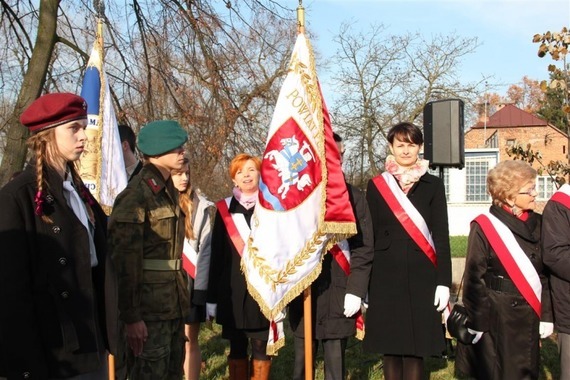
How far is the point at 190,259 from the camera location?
18.1 feet

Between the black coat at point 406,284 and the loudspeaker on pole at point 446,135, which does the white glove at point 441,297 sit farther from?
the loudspeaker on pole at point 446,135

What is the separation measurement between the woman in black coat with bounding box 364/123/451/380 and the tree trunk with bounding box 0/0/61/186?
563 cm

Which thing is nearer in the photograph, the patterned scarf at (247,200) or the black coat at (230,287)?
the black coat at (230,287)

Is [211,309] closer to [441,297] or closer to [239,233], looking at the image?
[239,233]

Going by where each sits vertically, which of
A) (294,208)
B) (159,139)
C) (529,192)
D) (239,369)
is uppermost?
(159,139)

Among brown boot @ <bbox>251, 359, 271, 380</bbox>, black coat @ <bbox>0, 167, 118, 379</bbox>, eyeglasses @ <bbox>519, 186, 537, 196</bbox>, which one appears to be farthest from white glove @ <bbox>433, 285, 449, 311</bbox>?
black coat @ <bbox>0, 167, 118, 379</bbox>

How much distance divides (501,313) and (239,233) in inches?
78.6

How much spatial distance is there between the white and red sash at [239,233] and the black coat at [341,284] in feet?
0.70

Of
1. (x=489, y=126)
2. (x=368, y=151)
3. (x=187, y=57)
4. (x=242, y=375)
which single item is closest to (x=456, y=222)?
(x=368, y=151)

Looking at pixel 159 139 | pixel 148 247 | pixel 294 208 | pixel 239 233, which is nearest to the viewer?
pixel 148 247

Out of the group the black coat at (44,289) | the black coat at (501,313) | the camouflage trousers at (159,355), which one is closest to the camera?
the black coat at (44,289)

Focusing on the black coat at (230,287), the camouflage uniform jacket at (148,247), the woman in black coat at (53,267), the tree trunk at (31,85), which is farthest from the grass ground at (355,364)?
the tree trunk at (31,85)

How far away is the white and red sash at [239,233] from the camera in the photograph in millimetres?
4770

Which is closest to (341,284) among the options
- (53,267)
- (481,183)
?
(53,267)
